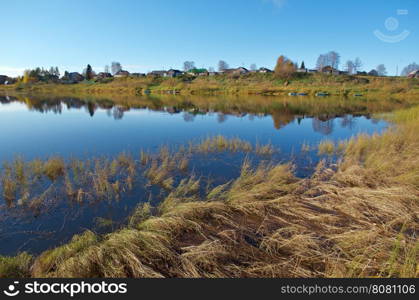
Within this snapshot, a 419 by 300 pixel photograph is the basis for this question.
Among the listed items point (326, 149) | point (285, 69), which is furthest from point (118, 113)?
point (285, 69)

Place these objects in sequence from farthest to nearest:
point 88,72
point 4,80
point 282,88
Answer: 1. point 4,80
2. point 88,72
3. point 282,88

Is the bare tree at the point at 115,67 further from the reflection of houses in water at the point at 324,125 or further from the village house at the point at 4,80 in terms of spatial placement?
the reflection of houses in water at the point at 324,125

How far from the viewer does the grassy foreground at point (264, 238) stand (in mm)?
3088

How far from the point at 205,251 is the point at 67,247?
8.00ft

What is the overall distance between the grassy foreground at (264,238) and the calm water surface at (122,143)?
0.98 meters

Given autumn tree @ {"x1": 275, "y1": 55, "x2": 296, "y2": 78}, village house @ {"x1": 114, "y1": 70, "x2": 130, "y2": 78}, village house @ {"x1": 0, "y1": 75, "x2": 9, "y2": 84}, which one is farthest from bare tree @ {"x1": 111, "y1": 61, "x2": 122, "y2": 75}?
autumn tree @ {"x1": 275, "y1": 55, "x2": 296, "y2": 78}

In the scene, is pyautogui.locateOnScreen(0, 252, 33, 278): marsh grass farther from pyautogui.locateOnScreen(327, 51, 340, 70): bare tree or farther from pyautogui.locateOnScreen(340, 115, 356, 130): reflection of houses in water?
pyautogui.locateOnScreen(327, 51, 340, 70): bare tree

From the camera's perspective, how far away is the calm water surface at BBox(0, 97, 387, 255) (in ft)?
15.5

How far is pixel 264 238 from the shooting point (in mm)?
3871

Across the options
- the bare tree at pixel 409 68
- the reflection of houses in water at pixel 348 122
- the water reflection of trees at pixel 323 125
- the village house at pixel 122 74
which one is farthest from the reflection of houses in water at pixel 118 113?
the bare tree at pixel 409 68

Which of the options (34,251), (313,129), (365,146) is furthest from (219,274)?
(313,129)

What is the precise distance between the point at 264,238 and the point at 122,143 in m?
10.8

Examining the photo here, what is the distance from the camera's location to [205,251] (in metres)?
3.30

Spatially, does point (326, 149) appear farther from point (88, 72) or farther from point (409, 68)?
point (409, 68)
